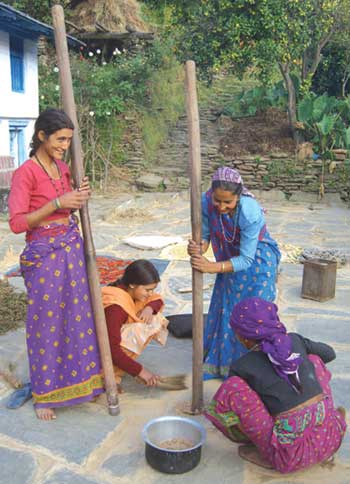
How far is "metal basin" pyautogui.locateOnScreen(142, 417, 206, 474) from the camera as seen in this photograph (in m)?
2.67

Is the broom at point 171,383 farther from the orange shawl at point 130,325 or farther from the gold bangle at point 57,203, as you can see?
the gold bangle at point 57,203

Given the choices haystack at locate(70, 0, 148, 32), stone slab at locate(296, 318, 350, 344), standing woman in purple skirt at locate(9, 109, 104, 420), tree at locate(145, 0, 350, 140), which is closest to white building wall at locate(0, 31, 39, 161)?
tree at locate(145, 0, 350, 140)

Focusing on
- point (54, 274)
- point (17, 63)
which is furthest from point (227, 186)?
point (17, 63)

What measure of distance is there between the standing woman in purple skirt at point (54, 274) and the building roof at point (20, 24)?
311 inches

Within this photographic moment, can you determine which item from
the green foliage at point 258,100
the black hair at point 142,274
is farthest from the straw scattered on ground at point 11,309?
the green foliage at point 258,100

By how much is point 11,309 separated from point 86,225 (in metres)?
2.09

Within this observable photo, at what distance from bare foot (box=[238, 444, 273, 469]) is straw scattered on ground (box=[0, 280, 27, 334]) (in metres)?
2.40

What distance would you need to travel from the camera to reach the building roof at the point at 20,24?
10.0 meters

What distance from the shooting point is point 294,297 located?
5.62m

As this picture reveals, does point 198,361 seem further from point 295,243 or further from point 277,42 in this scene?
point 277,42

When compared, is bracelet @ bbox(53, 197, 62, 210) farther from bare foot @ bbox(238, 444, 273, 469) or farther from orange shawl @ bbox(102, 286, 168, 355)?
bare foot @ bbox(238, 444, 273, 469)

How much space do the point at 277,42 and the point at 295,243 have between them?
529cm

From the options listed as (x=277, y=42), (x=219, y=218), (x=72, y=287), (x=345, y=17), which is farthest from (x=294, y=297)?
(x=345, y=17)

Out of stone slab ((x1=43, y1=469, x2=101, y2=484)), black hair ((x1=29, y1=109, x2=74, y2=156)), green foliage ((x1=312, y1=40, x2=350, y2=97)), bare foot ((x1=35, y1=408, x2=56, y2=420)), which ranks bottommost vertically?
stone slab ((x1=43, y1=469, x2=101, y2=484))
